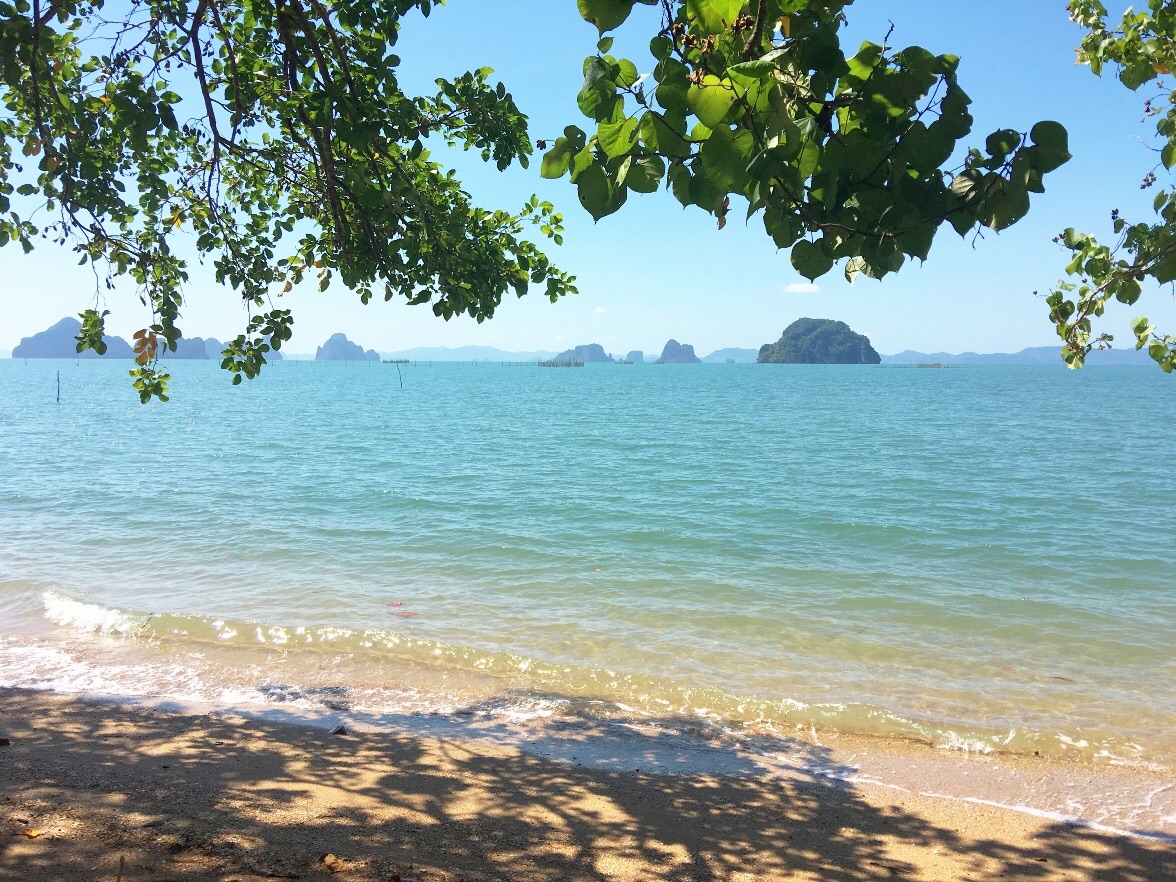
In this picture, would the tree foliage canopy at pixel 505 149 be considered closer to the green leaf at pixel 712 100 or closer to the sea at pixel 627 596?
the green leaf at pixel 712 100

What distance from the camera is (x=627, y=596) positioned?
40.5ft

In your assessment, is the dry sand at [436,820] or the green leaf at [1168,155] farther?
the green leaf at [1168,155]

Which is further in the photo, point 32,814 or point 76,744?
point 76,744

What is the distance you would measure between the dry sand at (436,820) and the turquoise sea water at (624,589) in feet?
5.22

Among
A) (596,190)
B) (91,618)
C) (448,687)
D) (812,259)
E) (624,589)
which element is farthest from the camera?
(624,589)

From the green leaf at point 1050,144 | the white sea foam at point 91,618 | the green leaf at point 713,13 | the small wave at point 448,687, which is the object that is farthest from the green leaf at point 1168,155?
the white sea foam at point 91,618

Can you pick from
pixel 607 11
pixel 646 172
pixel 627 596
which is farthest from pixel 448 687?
pixel 607 11

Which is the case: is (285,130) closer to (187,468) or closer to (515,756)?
(515,756)

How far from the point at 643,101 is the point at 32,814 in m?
4.75

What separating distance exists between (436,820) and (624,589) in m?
8.12

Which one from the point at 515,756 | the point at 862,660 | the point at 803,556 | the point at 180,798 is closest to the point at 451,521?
the point at 803,556

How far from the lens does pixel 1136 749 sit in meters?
7.33

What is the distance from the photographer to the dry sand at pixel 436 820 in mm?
3949

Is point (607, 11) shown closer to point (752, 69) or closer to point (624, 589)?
point (752, 69)
